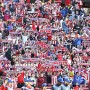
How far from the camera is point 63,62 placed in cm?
2108

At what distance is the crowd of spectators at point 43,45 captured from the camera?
18.1m

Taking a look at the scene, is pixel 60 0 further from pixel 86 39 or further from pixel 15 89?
pixel 15 89

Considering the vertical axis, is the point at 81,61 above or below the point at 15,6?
below

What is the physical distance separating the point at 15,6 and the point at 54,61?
37.0 ft

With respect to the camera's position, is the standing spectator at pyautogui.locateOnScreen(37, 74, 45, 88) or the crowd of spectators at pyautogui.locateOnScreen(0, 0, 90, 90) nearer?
the standing spectator at pyautogui.locateOnScreen(37, 74, 45, 88)

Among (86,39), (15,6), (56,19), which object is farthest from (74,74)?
(15,6)

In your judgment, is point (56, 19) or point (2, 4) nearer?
point (56, 19)

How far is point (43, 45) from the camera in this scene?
2409 centimetres

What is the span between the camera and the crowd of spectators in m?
18.1

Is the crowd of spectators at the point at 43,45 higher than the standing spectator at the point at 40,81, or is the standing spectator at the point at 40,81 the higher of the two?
the crowd of spectators at the point at 43,45

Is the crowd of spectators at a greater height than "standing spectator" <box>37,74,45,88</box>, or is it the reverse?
the crowd of spectators

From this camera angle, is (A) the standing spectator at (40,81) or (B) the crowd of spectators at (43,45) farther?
(B) the crowd of spectators at (43,45)

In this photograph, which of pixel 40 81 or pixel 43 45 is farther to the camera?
pixel 43 45

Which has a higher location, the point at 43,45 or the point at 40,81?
the point at 43,45
